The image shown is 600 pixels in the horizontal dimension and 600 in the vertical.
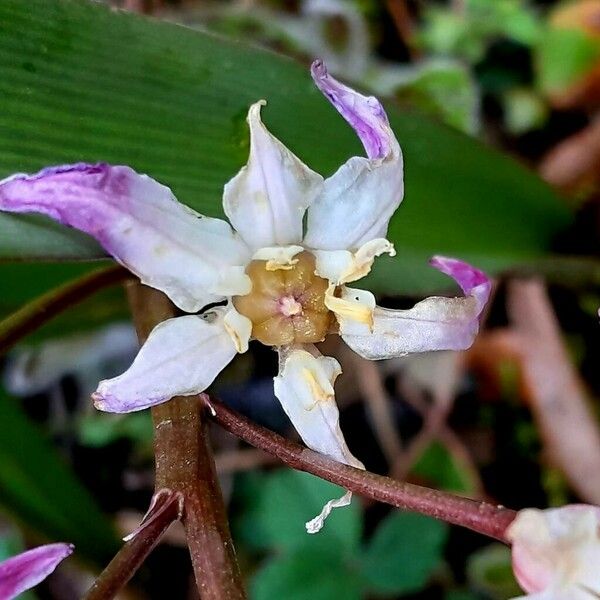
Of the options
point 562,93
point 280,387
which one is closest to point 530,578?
point 280,387

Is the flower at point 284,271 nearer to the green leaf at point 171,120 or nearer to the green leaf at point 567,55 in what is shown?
the green leaf at point 171,120

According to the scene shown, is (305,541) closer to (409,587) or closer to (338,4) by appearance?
(409,587)

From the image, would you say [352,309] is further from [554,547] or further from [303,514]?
[303,514]

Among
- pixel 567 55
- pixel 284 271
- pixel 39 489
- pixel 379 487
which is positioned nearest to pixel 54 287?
pixel 39 489

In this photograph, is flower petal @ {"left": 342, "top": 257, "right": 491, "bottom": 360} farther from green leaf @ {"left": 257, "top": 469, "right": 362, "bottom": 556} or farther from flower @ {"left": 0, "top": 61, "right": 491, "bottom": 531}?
green leaf @ {"left": 257, "top": 469, "right": 362, "bottom": 556}

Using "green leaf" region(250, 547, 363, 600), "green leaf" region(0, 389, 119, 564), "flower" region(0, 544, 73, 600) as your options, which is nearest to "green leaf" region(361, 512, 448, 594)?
"green leaf" region(250, 547, 363, 600)
